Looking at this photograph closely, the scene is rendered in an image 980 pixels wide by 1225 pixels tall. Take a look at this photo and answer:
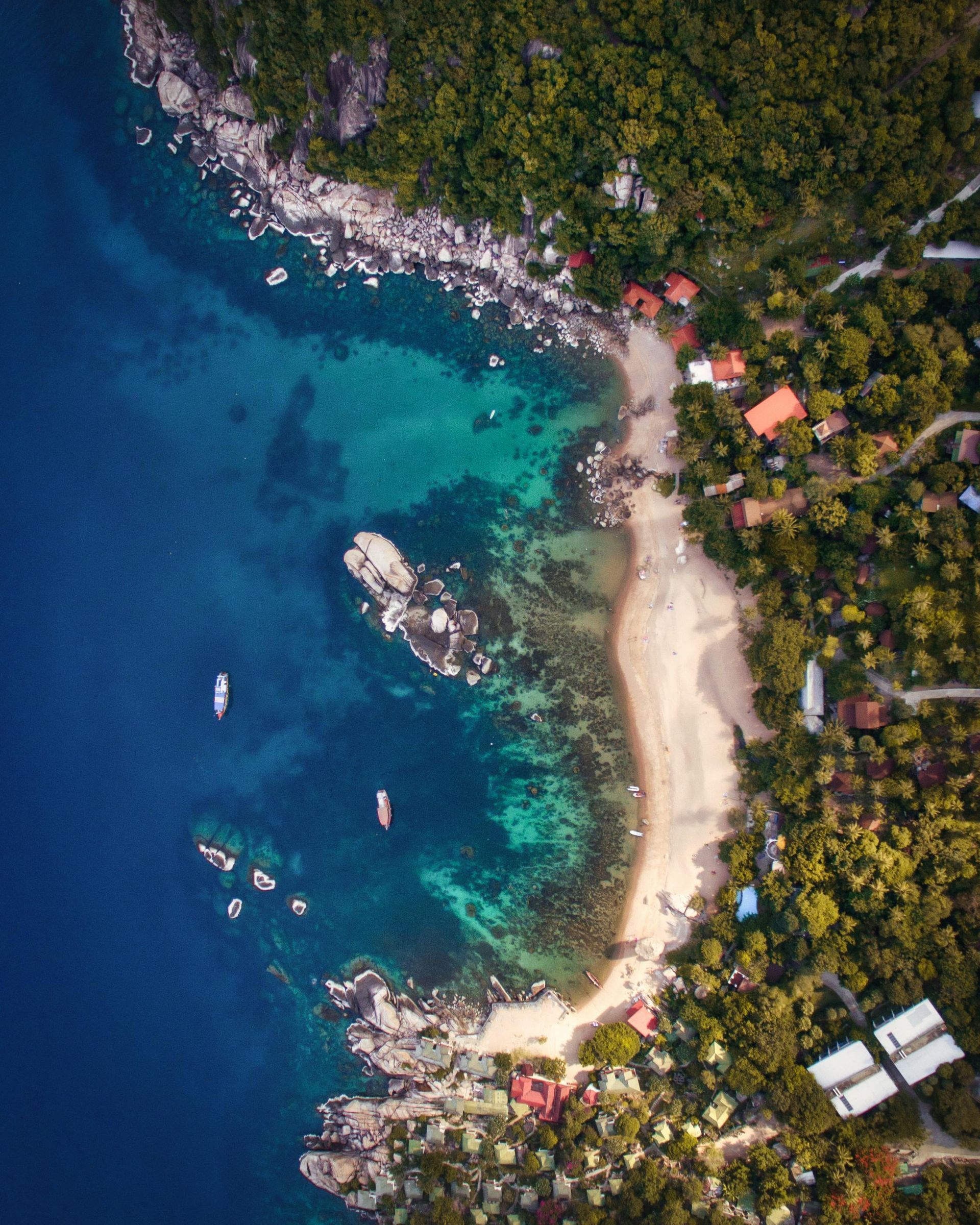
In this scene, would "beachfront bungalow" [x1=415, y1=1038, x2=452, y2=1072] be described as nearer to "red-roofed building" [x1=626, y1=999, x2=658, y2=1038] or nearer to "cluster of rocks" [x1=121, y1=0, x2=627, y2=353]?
"red-roofed building" [x1=626, y1=999, x2=658, y2=1038]

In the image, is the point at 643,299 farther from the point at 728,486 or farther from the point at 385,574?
the point at 385,574

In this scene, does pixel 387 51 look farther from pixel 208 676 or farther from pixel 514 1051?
pixel 514 1051

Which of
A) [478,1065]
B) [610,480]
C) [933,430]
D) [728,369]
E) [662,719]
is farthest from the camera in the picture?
[610,480]

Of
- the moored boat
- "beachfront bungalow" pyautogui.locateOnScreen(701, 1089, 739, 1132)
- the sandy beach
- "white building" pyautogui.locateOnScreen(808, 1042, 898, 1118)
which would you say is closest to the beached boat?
the moored boat

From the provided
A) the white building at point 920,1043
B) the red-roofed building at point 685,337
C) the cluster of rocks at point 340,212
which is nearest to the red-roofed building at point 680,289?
the red-roofed building at point 685,337

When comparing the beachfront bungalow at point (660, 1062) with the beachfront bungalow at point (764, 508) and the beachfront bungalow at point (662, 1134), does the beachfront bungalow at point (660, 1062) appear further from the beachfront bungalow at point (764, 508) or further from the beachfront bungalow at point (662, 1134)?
the beachfront bungalow at point (764, 508)

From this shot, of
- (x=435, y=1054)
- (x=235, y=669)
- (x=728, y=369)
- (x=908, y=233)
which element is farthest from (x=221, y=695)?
(x=908, y=233)
